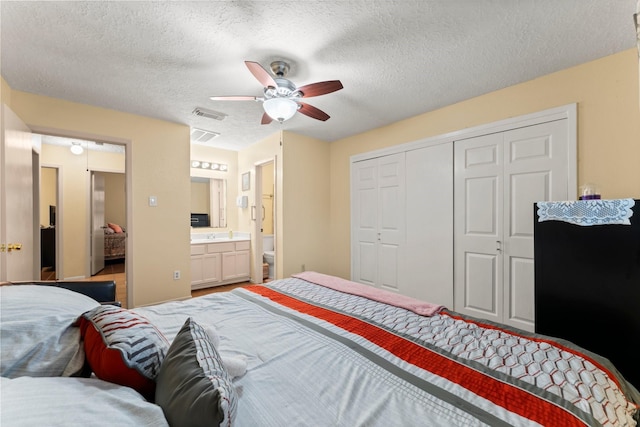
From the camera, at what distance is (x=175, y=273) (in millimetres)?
3580

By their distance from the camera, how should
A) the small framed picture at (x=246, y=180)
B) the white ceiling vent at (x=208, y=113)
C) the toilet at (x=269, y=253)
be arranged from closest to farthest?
the white ceiling vent at (x=208, y=113) < the small framed picture at (x=246, y=180) < the toilet at (x=269, y=253)

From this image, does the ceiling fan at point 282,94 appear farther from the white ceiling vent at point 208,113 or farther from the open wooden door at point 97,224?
the open wooden door at point 97,224

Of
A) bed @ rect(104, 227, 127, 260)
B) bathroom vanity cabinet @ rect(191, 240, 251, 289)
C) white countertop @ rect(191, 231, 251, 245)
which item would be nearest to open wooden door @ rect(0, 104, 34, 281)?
bathroom vanity cabinet @ rect(191, 240, 251, 289)

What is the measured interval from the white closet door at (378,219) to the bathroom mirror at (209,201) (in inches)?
103

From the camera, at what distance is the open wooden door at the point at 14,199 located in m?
1.95

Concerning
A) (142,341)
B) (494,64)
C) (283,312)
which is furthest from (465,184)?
(142,341)

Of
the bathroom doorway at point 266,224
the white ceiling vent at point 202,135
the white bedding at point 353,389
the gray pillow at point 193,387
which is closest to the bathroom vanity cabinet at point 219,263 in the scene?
the bathroom doorway at point 266,224

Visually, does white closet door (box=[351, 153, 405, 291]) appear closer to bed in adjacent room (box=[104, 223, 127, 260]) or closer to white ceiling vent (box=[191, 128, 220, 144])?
white ceiling vent (box=[191, 128, 220, 144])

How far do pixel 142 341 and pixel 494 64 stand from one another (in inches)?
116

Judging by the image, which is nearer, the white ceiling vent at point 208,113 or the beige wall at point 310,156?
the beige wall at point 310,156

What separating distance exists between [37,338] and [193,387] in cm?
61

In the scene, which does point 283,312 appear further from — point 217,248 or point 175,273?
point 217,248

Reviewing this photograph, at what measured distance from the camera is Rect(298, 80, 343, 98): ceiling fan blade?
1980 millimetres

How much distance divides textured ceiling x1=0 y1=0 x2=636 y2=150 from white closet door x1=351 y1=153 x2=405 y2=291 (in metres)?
1.10
